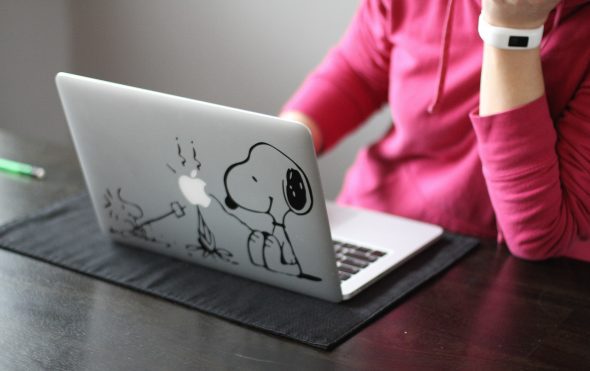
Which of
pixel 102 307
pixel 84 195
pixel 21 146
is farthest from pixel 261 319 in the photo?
pixel 21 146

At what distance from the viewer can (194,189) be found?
1.09 m

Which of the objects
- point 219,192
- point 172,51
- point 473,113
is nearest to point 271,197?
point 219,192

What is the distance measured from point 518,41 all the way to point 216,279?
467mm

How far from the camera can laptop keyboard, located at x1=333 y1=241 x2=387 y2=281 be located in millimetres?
1132

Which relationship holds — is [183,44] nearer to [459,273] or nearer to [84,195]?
[84,195]

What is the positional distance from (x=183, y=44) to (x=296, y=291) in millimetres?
1725

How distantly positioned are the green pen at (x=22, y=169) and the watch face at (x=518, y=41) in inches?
30.0

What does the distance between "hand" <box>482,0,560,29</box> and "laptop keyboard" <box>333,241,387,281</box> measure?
1.07 ft

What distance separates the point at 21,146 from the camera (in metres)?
1.57

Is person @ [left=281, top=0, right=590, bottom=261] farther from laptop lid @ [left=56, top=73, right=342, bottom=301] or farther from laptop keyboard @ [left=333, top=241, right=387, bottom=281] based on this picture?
laptop lid @ [left=56, top=73, right=342, bottom=301]

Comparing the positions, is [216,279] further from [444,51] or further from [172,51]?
[172,51]

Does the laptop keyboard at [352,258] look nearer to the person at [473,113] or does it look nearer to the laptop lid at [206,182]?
the laptop lid at [206,182]

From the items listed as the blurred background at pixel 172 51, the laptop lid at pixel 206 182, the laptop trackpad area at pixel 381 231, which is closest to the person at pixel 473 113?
the laptop trackpad area at pixel 381 231

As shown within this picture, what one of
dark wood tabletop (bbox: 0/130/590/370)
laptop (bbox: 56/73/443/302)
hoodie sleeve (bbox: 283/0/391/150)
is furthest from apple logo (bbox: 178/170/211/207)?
hoodie sleeve (bbox: 283/0/391/150)
